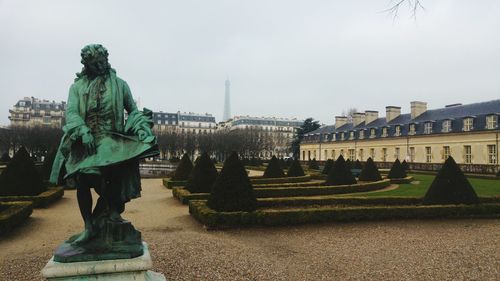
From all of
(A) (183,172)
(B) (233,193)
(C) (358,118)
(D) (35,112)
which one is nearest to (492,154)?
(C) (358,118)

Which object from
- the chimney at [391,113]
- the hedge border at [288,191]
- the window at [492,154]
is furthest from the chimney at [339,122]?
the hedge border at [288,191]

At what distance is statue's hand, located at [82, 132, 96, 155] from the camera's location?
12.7 ft

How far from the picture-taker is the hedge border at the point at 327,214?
33.4 feet

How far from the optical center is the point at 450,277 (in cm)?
633

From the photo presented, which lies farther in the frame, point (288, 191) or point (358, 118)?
point (358, 118)

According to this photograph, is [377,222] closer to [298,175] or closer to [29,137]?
[298,175]

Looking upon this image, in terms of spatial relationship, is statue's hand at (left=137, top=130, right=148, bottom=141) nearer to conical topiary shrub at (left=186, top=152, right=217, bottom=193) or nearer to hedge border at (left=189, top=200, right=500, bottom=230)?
hedge border at (left=189, top=200, right=500, bottom=230)

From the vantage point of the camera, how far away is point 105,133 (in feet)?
13.5

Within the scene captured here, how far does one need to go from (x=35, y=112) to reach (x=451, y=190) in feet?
315

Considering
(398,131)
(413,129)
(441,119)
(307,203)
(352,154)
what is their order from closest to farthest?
1. (307,203)
2. (441,119)
3. (413,129)
4. (398,131)
5. (352,154)

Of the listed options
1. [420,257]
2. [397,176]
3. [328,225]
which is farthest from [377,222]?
[397,176]

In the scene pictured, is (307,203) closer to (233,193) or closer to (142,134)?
(233,193)

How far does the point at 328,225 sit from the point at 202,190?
625cm

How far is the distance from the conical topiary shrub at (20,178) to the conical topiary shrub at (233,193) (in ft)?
24.3
